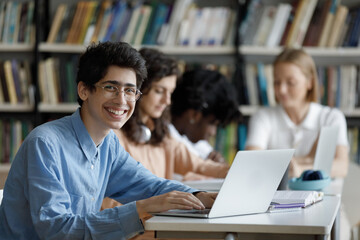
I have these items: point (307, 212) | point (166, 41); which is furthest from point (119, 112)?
point (166, 41)

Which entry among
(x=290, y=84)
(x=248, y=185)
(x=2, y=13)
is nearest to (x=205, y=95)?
(x=290, y=84)

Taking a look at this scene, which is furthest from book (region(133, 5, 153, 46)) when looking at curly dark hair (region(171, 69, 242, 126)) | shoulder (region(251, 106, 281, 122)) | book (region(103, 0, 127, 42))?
shoulder (region(251, 106, 281, 122))

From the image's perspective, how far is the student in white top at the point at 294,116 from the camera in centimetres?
330

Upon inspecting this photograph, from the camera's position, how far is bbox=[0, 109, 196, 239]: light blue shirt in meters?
1.43

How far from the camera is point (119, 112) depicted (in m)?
1.63

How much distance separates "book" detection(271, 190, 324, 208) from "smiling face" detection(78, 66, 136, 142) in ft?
1.55

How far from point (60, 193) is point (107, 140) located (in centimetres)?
35

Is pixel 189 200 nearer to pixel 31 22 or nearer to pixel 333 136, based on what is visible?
pixel 333 136

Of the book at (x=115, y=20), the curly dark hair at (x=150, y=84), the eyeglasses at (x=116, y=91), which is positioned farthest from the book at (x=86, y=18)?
the eyeglasses at (x=116, y=91)

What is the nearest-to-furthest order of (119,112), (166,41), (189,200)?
(189,200)
(119,112)
(166,41)

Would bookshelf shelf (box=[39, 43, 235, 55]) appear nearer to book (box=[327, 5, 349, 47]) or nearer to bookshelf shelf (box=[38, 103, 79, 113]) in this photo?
bookshelf shelf (box=[38, 103, 79, 113])

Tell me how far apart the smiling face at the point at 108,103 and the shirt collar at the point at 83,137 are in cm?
3

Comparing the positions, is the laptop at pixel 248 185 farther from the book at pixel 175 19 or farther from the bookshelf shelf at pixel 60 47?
the bookshelf shelf at pixel 60 47

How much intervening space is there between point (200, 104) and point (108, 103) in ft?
5.99
